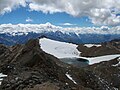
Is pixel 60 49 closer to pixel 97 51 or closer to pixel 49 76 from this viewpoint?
pixel 97 51

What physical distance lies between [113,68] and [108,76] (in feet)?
28.2

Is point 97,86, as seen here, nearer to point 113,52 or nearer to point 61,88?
point 61,88

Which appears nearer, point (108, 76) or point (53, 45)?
point (108, 76)

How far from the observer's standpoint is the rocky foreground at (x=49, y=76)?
85.8 ft

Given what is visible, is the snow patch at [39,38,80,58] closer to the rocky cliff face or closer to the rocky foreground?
the rocky cliff face

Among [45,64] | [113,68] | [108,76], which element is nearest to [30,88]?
[45,64]

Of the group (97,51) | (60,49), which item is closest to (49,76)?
(97,51)

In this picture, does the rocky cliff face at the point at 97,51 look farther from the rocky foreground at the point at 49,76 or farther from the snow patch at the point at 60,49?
the rocky foreground at the point at 49,76

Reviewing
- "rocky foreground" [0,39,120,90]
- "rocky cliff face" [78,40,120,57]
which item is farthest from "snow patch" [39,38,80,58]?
"rocky foreground" [0,39,120,90]

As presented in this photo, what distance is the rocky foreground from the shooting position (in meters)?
26.2

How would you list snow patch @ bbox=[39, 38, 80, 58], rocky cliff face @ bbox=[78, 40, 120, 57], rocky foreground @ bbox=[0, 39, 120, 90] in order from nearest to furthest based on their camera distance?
rocky foreground @ bbox=[0, 39, 120, 90]
rocky cliff face @ bbox=[78, 40, 120, 57]
snow patch @ bbox=[39, 38, 80, 58]

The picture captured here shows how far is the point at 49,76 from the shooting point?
39.5m

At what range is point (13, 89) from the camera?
84.8 feet

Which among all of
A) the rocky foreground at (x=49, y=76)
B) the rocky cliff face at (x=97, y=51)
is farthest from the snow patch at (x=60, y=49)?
the rocky foreground at (x=49, y=76)
